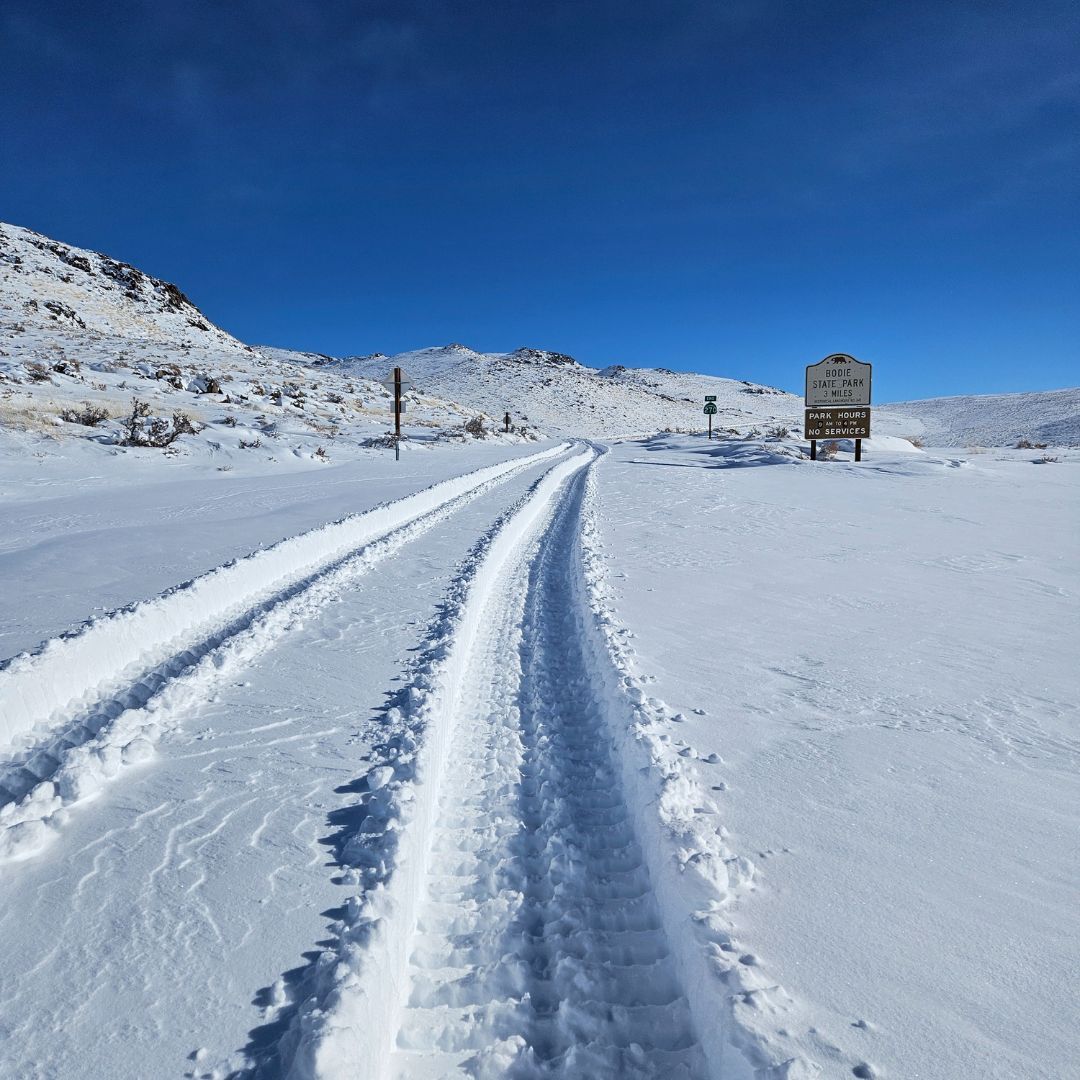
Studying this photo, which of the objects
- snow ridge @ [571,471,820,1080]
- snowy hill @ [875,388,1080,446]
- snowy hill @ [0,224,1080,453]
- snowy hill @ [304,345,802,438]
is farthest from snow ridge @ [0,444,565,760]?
snowy hill @ [304,345,802,438]

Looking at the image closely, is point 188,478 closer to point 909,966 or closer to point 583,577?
point 583,577

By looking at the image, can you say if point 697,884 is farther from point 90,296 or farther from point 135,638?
point 90,296

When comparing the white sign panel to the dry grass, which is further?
the white sign panel

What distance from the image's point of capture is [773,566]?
7.60 m

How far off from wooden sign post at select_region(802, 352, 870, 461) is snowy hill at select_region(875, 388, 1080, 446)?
2201cm

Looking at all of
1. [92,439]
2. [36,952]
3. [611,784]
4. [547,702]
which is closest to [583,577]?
[547,702]

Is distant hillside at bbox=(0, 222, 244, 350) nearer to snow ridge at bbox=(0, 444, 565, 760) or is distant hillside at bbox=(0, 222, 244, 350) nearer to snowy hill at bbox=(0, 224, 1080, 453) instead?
snowy hill at bbox=(0, 224, 1080, 453)

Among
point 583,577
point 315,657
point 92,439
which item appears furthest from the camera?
point 92,439

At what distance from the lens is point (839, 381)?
20875 millimetres

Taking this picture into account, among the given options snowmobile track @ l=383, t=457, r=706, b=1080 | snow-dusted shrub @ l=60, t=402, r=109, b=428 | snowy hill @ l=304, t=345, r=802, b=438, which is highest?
snowy hill @ l=304, t=345, r=802, b=438

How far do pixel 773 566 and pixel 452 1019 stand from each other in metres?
6.48

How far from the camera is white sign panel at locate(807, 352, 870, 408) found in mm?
20625

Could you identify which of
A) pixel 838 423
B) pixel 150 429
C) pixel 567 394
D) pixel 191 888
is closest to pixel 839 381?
pixel 838 423

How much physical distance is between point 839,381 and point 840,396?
1.55 ft
